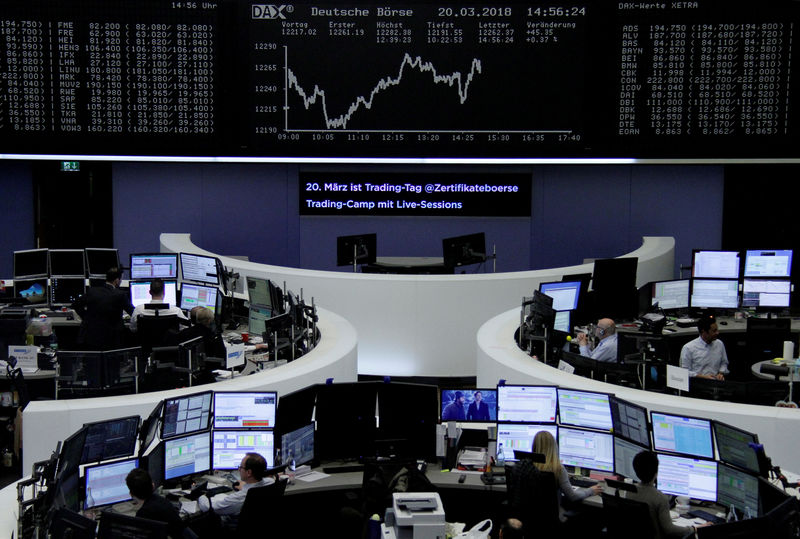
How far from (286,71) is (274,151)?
851mm

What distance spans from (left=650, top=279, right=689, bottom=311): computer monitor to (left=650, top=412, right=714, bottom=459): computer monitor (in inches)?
172

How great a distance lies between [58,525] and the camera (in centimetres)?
461

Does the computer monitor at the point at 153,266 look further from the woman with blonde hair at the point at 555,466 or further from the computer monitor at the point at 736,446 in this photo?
the computer monitor at the point at 736,446

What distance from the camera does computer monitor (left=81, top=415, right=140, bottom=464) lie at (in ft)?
18.2

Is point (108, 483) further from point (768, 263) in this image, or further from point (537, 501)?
point (768, 263)

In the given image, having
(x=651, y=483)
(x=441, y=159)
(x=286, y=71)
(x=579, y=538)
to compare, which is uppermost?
(x=286, y=71)

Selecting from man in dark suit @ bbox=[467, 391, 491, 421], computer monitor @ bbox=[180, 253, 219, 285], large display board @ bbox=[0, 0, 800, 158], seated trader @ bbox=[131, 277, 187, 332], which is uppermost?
large display board @ bbox=[0, 0, 800, 158]

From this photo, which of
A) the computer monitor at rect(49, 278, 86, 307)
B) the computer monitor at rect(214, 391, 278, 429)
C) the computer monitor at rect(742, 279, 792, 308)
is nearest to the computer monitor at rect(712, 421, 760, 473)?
the computer monitor at rect(214, 391, 278, 429)

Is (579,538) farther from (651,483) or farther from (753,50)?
(753,50)

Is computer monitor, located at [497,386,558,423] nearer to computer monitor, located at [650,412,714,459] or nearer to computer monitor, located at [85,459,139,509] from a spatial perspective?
computer monitor, located at [650,412,714,459]

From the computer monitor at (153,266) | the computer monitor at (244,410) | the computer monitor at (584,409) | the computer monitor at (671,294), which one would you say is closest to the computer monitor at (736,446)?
the computer monitor at (584,409)

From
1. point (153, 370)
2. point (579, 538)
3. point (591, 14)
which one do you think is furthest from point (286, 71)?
point (579, 538)

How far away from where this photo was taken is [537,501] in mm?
5656

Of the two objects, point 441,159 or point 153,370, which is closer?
point 153,370
